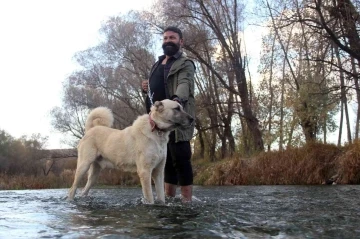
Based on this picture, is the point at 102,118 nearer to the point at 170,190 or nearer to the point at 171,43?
the point at 170,190

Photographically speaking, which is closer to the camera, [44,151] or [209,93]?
[209,93]

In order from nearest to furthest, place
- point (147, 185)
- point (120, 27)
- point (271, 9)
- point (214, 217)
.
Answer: point (214, 217) < point (147, 185) < point (271, 9) < point (120, 27)

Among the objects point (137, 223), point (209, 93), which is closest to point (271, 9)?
point (209, 93)

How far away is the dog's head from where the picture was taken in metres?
6.02

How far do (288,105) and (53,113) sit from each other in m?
Result: 29.4

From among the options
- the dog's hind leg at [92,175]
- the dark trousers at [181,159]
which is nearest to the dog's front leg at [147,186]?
the dark trousers at [181,159]

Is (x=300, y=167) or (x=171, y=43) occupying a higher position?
(x=171, y=43)

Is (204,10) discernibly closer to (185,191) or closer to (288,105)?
(288,105)

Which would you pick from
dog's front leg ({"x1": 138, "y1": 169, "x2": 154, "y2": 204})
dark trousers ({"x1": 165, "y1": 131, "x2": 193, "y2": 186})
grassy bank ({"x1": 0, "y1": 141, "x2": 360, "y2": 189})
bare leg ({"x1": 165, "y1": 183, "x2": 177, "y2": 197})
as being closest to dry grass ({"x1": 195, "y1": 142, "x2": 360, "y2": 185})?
grassy bank ({"x1": 0, "y1": 141, "x2": 360, "y2": 189})

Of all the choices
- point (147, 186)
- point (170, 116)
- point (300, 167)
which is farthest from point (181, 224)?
point (300, 167)

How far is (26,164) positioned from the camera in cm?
5266

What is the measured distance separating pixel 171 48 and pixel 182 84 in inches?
26.7

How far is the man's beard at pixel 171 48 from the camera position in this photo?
6.51 meters

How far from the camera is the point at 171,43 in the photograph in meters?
6.51
